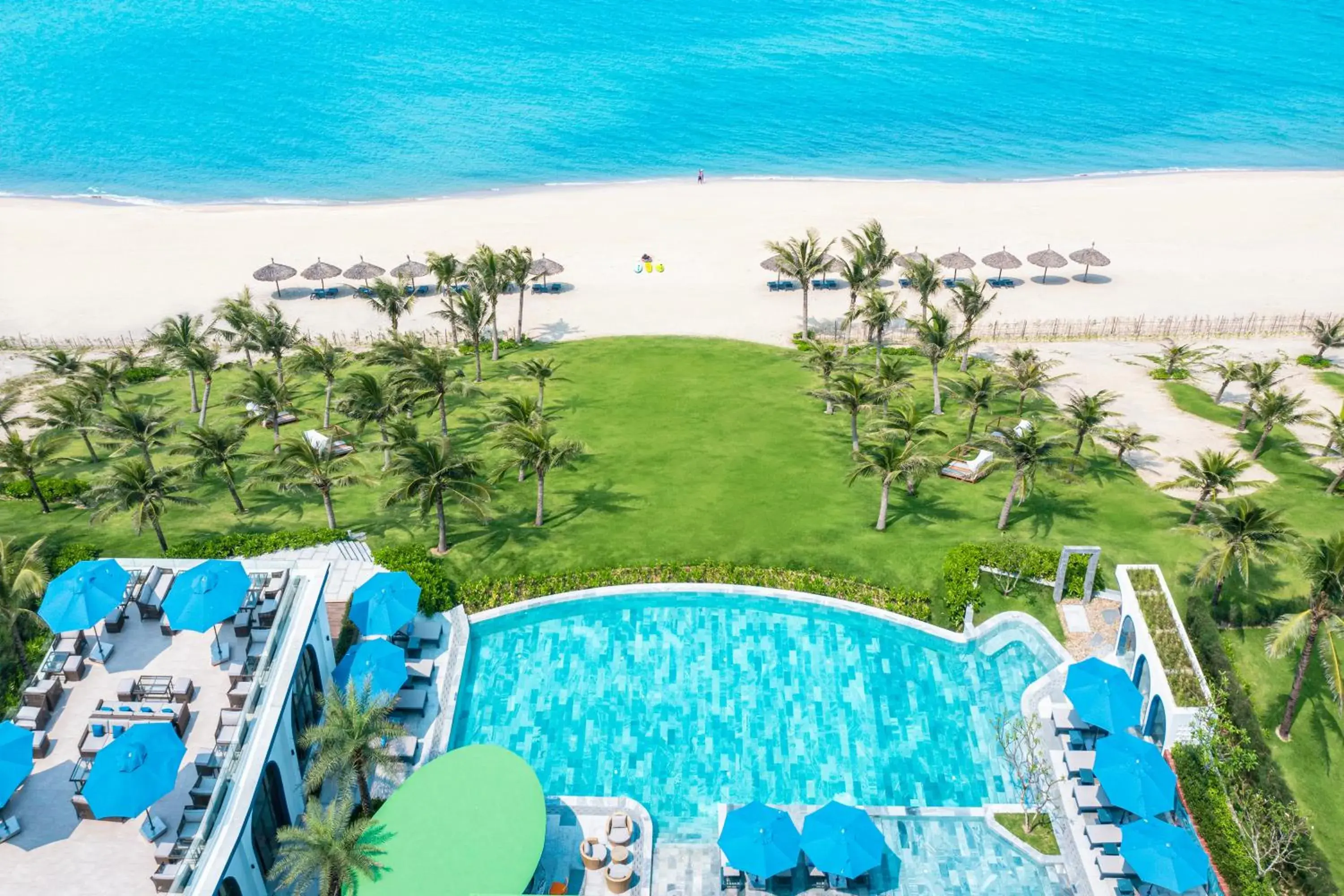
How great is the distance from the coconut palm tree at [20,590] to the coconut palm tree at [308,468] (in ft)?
26.9

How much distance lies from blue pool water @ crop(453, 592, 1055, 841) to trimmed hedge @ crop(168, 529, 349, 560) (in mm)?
8805

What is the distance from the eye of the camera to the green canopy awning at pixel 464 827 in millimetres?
22781

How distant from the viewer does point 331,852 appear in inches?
850

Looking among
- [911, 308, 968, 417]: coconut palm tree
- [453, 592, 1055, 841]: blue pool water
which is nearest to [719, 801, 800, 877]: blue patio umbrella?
[453, 592, 1055, 841]: blue pool water

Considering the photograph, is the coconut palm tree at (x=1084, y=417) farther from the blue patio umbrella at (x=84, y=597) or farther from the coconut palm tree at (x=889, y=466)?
the blue patio umbrella at (x=84, y=597)

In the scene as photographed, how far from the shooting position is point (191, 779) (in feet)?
74.8

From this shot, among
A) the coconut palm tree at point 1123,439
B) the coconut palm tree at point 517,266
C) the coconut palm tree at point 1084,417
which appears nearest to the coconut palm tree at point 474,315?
the coconut palm tree at point 517,266

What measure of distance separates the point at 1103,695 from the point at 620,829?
47.6 ft

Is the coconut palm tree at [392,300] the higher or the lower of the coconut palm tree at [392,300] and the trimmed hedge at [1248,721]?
the higher

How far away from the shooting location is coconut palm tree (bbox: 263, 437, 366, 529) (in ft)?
115

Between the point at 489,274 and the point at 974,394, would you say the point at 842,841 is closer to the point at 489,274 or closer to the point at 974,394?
the point at 974,394

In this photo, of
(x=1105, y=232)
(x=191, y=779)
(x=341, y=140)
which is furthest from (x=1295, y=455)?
(x=341, y=140)

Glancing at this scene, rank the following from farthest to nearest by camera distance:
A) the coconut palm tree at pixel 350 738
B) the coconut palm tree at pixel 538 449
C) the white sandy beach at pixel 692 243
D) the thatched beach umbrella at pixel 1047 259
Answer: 1. the thatched beach umbrella at pixel 1047 259
2. the white sandy beach at pixel 692 243
3. the coconut palm tree at pixel 538 449
4. the coconut palm tree at pixel 350 738

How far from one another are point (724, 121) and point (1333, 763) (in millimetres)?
103914
